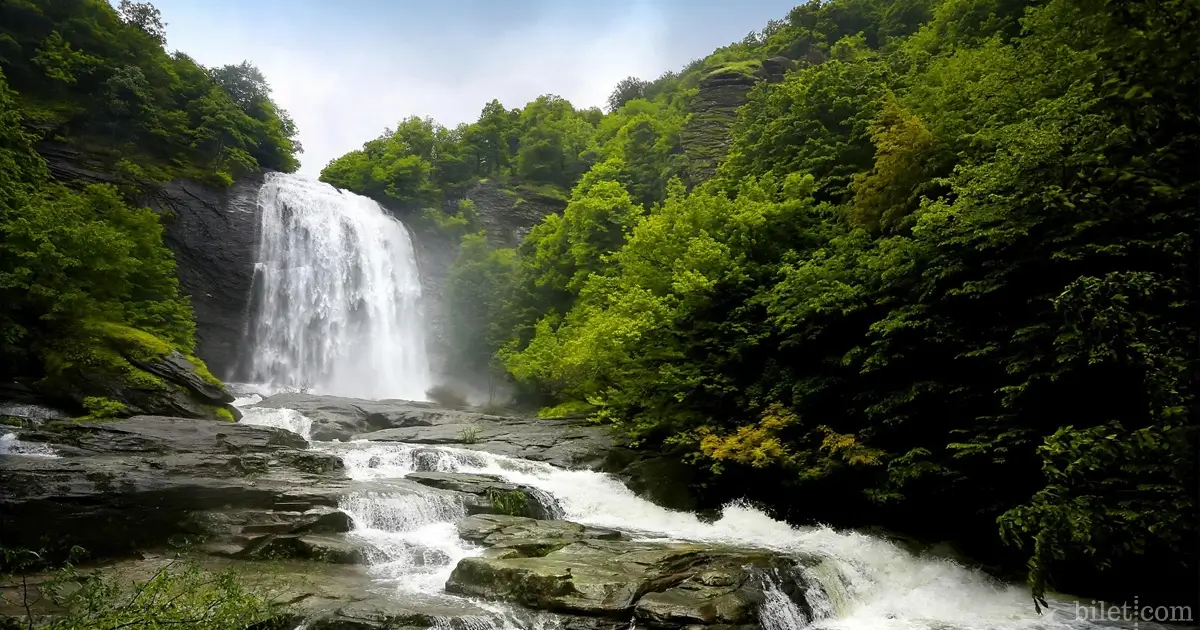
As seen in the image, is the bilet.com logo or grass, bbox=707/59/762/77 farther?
grass, bbox=707/59/762/77

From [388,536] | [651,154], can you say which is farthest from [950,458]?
[651,154]

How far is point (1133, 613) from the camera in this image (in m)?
8.62

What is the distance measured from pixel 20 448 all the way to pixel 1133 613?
1891cm

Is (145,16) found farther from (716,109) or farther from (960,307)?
(960,307)

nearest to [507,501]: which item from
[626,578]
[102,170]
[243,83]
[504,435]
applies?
[626,578]

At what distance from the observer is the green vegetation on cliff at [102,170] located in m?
15.3

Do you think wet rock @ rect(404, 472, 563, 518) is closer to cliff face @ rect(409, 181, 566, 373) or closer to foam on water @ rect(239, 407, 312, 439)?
foam on water @ rect(239, 407, 312, 439)

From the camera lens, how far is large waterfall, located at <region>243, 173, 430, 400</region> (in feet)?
97.0

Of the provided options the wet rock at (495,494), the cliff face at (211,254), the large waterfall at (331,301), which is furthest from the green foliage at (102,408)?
the large waterfall at (331,301)

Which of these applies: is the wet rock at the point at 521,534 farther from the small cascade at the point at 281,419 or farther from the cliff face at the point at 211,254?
the cliff face at the point at 211,254

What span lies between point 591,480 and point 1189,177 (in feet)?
39.9

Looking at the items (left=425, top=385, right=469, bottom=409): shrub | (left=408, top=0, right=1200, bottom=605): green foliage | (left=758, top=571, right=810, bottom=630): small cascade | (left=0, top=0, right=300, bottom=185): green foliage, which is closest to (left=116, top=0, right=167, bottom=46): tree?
(left=0, top=0, right=300, bottom=185): green foliage

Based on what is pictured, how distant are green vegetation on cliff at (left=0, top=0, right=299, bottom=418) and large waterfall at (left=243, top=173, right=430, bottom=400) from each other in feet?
12.9

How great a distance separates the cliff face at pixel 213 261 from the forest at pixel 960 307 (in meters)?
16.6
